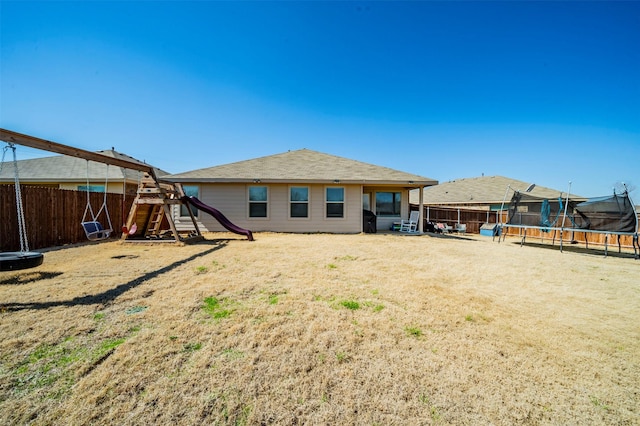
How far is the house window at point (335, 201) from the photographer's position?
1227 centimetres

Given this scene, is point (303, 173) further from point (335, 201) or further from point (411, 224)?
point (411, 224)

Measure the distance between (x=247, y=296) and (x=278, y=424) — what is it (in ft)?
7.70

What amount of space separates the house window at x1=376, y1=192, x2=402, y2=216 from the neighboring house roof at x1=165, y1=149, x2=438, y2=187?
5.00 ft

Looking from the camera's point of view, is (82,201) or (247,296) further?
(82,201)

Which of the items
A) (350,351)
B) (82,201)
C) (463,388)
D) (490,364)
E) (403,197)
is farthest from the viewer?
(403,197)

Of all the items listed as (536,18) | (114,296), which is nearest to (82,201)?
(114,296)

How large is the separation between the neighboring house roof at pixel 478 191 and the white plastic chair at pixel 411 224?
10708 millimetres

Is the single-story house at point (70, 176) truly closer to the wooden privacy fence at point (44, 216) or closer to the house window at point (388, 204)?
the wooden privacy fence at point (44, 216)

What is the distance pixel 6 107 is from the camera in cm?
893

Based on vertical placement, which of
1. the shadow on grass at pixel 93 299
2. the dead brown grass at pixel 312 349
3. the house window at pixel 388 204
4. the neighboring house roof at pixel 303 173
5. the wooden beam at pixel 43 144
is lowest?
the dead brown grass at pixel 312 349

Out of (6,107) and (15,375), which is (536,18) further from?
(6,107)

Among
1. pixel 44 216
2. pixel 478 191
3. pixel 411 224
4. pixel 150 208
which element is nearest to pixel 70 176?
pixel 44 216

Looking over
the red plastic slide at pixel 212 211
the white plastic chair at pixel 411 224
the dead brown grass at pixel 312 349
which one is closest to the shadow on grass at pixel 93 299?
the dead brown grass at pixel 312 349

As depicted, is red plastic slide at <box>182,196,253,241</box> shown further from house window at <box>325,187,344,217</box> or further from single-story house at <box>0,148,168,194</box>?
single-story house at <box>0,148,168,194</box>
